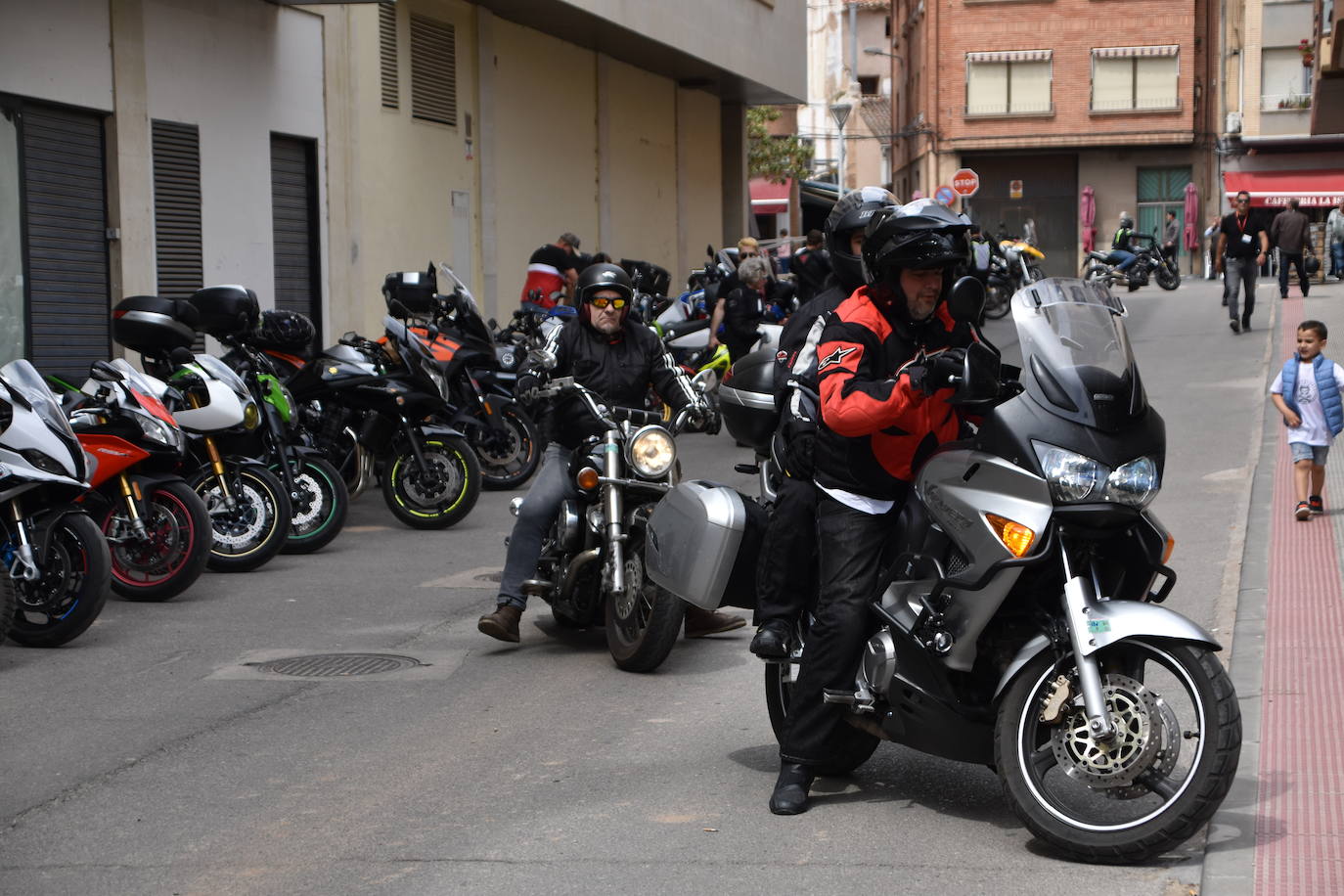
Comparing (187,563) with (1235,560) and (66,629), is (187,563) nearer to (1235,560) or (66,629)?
(66,629)

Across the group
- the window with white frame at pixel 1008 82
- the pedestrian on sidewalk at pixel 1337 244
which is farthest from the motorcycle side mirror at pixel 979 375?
the window with white frame at pixel 1008 82

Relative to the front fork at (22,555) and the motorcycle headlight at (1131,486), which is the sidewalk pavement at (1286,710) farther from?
the front fork at (22,555)

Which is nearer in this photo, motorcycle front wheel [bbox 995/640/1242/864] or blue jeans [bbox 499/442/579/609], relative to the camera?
motorcycle front wheel [bbox 995/640/1242/864]

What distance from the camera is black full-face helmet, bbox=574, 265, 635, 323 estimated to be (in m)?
8.09

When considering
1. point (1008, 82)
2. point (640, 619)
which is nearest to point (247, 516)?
point (640, 619)

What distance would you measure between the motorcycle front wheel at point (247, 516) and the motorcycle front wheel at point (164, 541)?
1.06 meters

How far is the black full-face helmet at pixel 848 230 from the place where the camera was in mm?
6367

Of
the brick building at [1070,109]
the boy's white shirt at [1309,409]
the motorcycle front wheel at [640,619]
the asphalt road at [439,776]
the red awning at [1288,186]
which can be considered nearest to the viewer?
the asphalt road at [439,776]

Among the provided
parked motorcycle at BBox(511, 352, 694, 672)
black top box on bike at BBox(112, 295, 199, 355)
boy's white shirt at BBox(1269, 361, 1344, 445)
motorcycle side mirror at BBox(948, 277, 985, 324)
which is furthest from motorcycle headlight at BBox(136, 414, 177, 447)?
boy's white shirt at BBox(1269, 361, 1344, 445)

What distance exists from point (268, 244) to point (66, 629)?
9.62 meters

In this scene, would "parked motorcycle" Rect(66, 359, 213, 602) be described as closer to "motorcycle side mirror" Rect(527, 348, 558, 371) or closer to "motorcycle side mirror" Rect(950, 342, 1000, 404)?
"motorcycle side mirror" Rect(527, 348, 558, 371)

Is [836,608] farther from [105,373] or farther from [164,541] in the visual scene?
[105,373]

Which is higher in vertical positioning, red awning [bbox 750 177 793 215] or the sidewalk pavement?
red awning [bbox 750 177 793 215]

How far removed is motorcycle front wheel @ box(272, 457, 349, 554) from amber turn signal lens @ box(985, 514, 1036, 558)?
7203 millimetres
